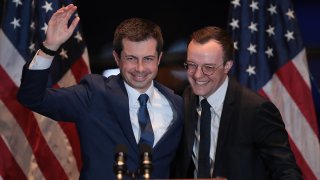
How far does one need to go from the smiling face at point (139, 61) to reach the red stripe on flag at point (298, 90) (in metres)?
1.36

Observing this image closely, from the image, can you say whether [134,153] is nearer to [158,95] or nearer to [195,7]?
[158,95]

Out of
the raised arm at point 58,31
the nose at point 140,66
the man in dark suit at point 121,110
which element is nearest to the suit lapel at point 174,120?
the man in dark suit at point 121,110

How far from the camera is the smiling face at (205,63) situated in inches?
96.7

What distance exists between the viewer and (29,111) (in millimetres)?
3426

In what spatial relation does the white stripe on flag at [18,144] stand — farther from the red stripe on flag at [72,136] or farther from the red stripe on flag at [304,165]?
the red stripe on flag at [304,165]

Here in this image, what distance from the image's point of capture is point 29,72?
2279 millimetres

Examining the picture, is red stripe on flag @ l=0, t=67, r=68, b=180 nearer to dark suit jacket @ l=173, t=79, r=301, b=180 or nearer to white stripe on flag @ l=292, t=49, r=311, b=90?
dark suit jacket @ l=173, t=79, r=301, b=180

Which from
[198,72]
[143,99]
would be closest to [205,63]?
[198,72]

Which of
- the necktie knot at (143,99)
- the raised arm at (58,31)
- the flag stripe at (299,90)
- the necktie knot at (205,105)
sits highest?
the raised arm at (58,31)

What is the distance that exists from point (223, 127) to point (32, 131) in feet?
4.40

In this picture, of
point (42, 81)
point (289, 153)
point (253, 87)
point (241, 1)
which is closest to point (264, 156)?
point (289, 153)

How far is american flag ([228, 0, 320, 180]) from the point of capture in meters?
3.62

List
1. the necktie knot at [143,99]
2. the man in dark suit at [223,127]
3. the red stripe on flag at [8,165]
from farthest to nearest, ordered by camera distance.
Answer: the red stripe on flag at [8,165] → the necktie knot at [143,99] → the man in dark suit at [223,127]

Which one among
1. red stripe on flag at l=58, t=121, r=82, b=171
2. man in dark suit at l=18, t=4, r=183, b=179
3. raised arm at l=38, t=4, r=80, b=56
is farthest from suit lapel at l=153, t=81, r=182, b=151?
red stripe on flag at l=58, t=121, r=82, b=171
